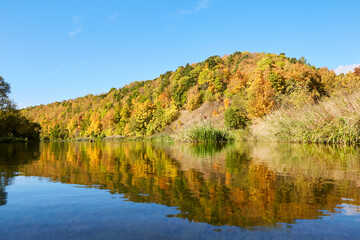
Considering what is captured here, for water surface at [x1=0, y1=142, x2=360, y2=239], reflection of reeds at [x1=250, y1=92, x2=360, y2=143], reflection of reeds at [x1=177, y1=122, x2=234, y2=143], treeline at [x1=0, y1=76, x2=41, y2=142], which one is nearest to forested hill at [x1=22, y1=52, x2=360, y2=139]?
reflection of reeds at [x1=250, y1=92, x2=360, y2=143]

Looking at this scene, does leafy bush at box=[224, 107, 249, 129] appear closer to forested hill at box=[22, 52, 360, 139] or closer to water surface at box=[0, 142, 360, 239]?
forested hill at box=[22, 52, 360, 139]

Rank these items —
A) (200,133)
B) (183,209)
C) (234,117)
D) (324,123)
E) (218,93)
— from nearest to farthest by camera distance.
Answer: (183,209) < (324,123) < (200,133) < (234,117) < (218,93)

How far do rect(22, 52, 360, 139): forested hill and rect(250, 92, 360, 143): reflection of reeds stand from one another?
21.2 feet

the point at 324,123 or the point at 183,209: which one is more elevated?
the point at 324,123

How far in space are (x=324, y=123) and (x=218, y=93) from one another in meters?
38.6

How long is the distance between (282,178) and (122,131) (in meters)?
62.5

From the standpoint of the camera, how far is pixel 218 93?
5228 cm

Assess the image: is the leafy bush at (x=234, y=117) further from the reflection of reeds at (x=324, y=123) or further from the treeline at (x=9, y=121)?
the treeline at (x=9, y=121)

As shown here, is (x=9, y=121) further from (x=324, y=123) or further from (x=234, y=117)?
(x=324, y=123)

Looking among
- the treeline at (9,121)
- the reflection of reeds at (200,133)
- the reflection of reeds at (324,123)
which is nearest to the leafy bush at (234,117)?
the reflection of reeds at (200,133)

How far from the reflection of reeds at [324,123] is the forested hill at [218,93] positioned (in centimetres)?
645

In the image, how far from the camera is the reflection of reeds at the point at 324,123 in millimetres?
12570

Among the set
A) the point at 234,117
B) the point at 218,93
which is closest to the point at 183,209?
the point at 234,117

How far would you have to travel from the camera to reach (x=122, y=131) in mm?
64438
